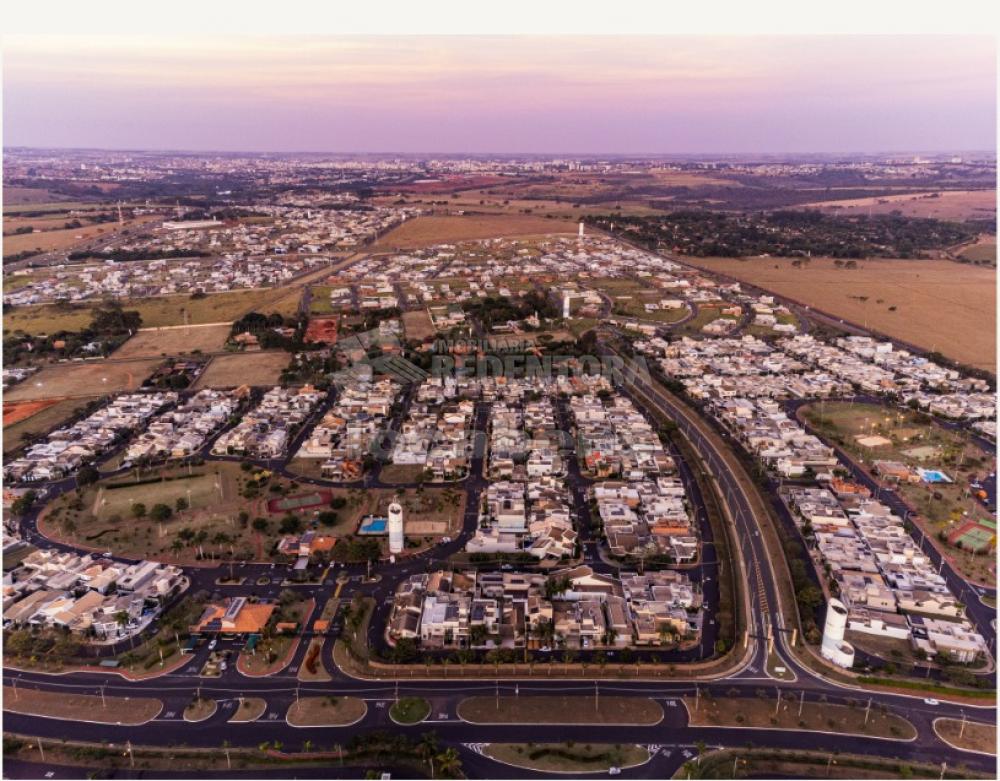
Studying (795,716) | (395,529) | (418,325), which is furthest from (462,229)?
(795,716)

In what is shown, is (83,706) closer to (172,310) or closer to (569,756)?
(569,756)

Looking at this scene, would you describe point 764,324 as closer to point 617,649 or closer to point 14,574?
point 617,649

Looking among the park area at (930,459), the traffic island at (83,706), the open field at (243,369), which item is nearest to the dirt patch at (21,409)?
the open field at (243,369)

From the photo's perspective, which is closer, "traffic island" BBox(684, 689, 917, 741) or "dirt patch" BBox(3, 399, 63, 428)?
"traffic island" BBox(684, 689, 917, 741)

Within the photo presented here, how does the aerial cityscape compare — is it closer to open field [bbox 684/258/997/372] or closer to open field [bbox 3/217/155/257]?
open field [bbox 684/258/997/372]

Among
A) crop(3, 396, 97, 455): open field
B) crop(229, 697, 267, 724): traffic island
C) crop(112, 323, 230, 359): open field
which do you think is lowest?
Result: crop(229, 697, 267, 724): traffic island

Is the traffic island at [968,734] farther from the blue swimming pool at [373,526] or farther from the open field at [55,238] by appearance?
the open field at [55,238]

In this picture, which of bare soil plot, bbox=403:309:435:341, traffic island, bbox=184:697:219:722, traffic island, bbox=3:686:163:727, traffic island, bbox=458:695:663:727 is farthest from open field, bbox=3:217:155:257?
traffic island, bbox=458:695:663:727
